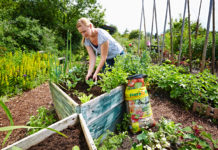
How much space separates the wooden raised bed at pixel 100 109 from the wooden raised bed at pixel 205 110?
4.31ft

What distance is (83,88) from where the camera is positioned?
1.79 m

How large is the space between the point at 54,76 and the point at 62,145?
46.1 inches

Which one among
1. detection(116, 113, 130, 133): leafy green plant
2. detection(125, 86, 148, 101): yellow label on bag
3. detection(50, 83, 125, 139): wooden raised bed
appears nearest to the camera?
detection(50, 83, 125, 139): wooden raised bed

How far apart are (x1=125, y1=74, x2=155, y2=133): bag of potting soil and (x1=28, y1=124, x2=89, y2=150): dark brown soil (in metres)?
0.89

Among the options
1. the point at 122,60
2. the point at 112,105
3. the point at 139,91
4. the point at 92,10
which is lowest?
the point at 112,105

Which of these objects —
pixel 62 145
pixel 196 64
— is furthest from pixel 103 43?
pixel 196 64

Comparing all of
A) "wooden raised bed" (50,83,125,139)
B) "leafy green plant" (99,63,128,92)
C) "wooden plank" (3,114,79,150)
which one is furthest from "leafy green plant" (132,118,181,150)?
"wooden plank" (3,114,79,150)

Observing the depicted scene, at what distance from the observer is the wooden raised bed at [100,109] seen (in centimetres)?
126

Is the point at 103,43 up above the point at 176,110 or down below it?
above

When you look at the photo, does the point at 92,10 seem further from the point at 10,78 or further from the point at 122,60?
the point at 122,60

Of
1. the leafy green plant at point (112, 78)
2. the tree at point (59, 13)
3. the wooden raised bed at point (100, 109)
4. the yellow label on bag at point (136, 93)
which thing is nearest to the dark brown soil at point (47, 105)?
the yellow label on bag at point (136, 93)

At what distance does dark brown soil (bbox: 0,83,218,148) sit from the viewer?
1.87 meters

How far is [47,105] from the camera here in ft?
8.54

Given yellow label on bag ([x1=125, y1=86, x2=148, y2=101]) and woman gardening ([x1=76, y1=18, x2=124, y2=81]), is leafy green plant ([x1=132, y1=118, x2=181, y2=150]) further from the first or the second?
woman gardening ([x1=76, y1=18, x2=124, y2=81])
